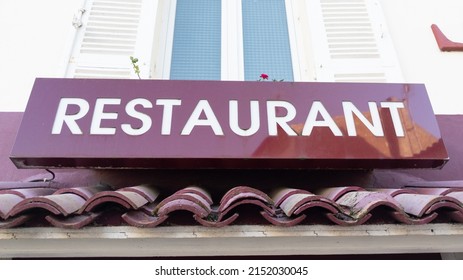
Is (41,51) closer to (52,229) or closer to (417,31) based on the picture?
(52,229)

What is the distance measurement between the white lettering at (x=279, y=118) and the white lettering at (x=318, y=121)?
0.35 ft

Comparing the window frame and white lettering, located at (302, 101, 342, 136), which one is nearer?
white lettering, located at (302, 101, 342, 136)

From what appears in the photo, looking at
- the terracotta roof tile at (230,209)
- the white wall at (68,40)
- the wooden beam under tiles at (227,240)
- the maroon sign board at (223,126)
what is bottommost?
the wooden beam under tiles at (227,240)

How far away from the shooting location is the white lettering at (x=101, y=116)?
2.80m

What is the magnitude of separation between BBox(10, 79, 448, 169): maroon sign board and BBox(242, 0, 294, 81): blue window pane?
1681 mm

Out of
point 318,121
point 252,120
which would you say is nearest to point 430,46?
point 318,121

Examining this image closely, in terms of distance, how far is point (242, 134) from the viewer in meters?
2.82

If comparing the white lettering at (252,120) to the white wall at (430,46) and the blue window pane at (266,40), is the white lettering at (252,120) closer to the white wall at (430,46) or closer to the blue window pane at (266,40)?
the blue window pane at (266,40)

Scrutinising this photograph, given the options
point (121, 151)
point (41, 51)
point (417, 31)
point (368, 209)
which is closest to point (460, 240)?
point (368, 209)

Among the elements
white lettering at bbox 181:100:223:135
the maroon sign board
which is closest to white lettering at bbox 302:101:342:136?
the maroon sign board

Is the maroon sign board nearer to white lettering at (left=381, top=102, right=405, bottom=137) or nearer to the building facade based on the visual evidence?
white lettering at (left=381, top=102, right=405, bottom=137)

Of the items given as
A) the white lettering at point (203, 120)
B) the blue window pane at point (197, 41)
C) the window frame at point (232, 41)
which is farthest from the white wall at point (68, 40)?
the white lettering at point (203, 120)

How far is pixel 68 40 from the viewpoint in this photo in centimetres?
423

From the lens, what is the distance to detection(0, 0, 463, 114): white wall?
4066mm
